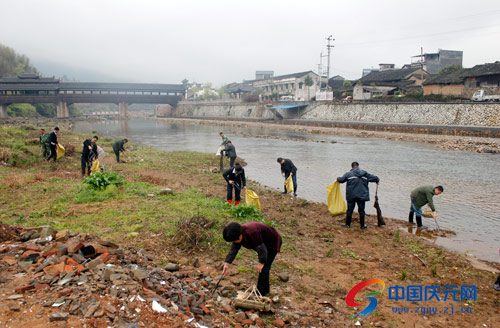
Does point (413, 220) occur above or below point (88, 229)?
below

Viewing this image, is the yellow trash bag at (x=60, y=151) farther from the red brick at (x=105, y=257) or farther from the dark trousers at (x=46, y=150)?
the red brick at (x=105, y=257)

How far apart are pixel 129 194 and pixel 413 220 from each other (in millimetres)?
8809

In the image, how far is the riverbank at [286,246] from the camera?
16.3ft

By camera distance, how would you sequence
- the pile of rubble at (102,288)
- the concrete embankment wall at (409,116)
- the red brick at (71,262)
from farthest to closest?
the concrete embankment wall at (409,116) < the red brick at (71,262) < the pile of rubble at (102,288)

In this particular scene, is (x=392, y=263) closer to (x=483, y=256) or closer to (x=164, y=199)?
(x=483, y=256)

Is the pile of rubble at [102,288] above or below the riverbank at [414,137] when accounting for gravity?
below

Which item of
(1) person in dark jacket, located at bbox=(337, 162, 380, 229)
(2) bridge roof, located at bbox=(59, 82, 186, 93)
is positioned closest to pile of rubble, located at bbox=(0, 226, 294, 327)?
(1) person in dark jacket, located at bbox=(337, 162, 380, 229)

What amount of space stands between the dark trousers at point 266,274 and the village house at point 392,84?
169 ft

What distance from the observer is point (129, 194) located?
10023 mm

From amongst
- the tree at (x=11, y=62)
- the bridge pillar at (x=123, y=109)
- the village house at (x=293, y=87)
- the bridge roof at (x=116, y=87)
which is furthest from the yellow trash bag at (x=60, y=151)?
the tree at (x=11, y=62)

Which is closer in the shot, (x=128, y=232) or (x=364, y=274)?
(x=364, y=274)

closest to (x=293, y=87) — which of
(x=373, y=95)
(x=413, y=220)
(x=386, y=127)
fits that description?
(x=373, y=95)

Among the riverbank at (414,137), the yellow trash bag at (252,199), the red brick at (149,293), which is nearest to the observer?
the red brick at (149,293)

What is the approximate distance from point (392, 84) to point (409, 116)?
17.9 m
